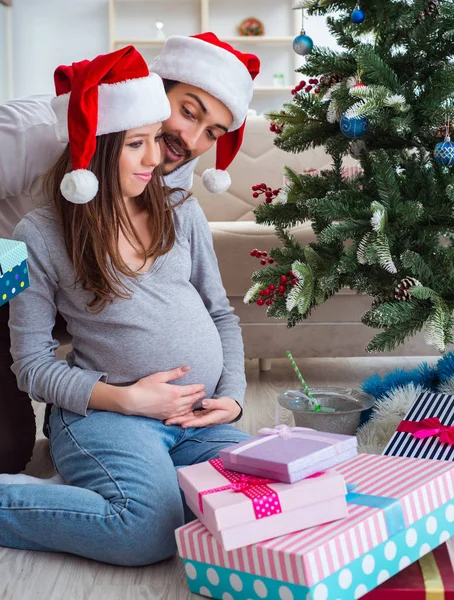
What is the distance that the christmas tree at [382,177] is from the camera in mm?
1581

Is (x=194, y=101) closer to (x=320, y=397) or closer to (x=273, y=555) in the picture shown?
(x=320, y=397)

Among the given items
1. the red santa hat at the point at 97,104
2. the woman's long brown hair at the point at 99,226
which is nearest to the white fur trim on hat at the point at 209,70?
the red santa hat at the point at 97,104

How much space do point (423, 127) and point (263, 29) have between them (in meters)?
4.21

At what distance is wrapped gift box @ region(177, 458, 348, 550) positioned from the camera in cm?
102

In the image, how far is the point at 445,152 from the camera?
1585 mm

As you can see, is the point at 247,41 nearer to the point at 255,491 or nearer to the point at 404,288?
the point at 404,288

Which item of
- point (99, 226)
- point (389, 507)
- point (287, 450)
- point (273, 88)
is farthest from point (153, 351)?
point (273, 88)

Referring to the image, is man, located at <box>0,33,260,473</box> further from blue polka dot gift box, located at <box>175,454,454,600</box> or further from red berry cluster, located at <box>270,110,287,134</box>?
blue polka dot gift box, located at <box>175,454,454,600</box>

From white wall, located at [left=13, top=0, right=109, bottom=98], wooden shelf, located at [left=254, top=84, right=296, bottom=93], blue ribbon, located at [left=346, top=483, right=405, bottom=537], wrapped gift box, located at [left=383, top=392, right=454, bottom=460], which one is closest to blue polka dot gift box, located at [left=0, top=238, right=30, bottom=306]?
blue ribbon, located at [left=346, top=483, right=405, bottom=537]

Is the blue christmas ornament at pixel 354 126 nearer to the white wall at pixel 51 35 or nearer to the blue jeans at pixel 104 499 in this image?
the blue jeans at pixel 104 499

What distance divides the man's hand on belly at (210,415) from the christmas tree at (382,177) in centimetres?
29

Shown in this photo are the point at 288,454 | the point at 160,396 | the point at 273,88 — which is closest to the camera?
the point at 288,454

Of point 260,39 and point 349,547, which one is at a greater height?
point 260,39

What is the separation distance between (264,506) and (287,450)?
112 mm
